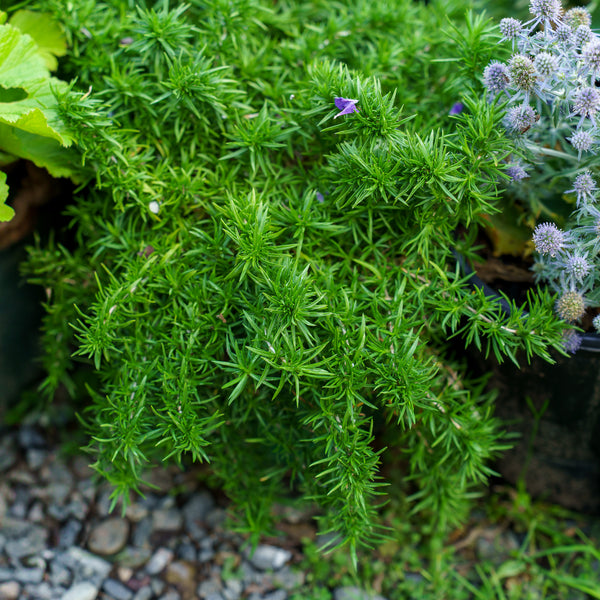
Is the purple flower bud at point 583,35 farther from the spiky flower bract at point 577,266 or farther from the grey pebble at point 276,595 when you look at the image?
the grey pebble at point 276,595

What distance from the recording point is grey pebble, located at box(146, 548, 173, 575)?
1.89 meters

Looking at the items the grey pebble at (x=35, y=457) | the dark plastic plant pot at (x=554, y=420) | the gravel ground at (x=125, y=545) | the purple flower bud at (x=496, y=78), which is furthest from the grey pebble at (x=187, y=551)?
the purple flower bud at (x=496, y=78)

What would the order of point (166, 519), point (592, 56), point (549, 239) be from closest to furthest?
1. point (592, 56)
2. point (549, 239)
3. point (166, 519)

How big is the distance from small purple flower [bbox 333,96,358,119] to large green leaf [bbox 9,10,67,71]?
920 millimetres

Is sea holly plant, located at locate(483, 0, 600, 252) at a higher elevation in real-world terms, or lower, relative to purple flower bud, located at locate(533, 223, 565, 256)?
higher

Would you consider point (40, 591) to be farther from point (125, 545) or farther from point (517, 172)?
point (517, 172)

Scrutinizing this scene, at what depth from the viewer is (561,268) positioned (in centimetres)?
158

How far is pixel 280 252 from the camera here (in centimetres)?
148

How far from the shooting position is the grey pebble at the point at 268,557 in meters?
1.92

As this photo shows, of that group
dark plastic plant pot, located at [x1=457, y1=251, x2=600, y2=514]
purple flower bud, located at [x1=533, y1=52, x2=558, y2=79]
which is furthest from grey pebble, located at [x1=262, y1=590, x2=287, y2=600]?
purple flower bud, located at [x1=533, y1=52, x2=558, y2=79]

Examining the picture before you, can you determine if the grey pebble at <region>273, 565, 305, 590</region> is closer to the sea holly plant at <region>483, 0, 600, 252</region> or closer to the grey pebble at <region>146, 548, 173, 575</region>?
the grey pebble at <region>146, 548, 173, 575</region>

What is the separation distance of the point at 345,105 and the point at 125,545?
1537 mm

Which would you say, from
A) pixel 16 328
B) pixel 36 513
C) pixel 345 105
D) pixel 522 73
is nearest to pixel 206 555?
pixel 36 513

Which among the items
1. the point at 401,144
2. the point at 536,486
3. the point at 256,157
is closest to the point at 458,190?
the point at 401,144
